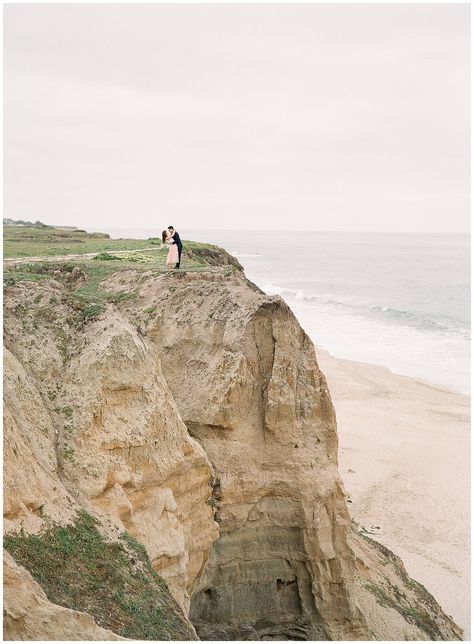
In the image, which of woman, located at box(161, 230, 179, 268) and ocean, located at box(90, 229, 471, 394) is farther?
ocean, located at box(90, 229, 471, 394)

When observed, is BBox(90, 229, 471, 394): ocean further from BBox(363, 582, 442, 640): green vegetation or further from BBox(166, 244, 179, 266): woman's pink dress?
BBox(166, 244, 179, 266): woman's pink dress

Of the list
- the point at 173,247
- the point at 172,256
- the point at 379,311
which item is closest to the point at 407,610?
the point at 172,256

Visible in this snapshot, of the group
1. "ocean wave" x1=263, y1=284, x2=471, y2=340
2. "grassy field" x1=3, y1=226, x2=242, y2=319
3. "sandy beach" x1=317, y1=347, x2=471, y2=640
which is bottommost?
"sandy beach" x1=317, y1=347, x2=471, y2=640

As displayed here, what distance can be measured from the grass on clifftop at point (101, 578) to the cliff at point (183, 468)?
0.03 metres

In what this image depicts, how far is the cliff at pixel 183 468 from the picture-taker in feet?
35.0

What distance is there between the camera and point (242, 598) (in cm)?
1479

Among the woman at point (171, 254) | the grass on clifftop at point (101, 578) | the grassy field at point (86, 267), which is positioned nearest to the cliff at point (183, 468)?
the grass on clifftop at point (101, 578)

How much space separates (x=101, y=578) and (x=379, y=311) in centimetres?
7486

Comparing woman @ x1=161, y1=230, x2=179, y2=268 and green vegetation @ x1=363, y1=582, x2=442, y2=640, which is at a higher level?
woman @ x1=161, y1=230, x2=179, y2=268

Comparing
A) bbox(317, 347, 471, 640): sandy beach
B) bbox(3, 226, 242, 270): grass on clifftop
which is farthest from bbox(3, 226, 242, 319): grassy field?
bbox(317, 347, 471, 640): sandy beach

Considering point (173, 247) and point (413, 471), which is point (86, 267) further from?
point (413, 471)

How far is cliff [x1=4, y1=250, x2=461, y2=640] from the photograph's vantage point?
10.7 m

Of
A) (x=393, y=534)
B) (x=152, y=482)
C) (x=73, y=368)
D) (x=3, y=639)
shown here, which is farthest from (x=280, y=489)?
(x=393, y=534)

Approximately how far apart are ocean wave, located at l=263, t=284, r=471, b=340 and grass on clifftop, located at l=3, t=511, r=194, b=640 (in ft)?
165
